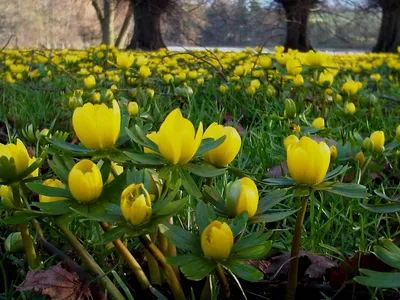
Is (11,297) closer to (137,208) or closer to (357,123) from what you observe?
(137,208)

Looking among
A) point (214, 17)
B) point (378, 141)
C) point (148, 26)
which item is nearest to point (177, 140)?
point (378, 141)

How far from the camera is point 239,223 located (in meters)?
0.62

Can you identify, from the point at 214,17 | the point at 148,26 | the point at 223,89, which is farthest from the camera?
the point at 214,17

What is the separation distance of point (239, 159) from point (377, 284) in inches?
34.7

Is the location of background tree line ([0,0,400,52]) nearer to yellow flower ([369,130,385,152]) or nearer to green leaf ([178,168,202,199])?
yellow flower ([369,130,385,152])

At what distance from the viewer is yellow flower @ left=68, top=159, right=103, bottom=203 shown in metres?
0.62

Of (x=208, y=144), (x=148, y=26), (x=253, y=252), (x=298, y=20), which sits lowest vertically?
(x=253, y=252)

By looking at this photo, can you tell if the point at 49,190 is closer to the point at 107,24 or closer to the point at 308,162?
the point at 308,162

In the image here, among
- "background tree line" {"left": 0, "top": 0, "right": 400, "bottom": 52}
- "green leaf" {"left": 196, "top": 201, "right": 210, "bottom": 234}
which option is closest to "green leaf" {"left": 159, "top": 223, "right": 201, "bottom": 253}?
"green leaf" {"left": 196, "top": 201, "right": 210, "bottom": 234}

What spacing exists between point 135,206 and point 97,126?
0.50 feet

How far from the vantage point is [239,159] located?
1.44 metres

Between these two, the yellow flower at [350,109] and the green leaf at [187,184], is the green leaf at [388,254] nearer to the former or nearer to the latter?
the green leaf at [187,184]

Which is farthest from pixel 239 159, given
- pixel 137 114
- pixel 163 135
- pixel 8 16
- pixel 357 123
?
pixel 8 16

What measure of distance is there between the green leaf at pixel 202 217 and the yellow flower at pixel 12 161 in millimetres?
243
